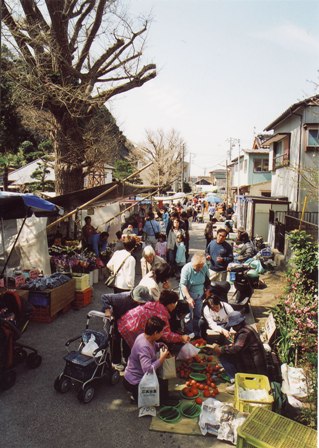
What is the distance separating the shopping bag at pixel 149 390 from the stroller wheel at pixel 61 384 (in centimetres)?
117

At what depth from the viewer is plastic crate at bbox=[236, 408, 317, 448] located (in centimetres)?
Answer: 340

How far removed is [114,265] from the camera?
269 inches

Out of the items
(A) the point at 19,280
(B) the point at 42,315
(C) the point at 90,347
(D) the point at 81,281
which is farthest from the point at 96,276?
(C) the point at 90,347

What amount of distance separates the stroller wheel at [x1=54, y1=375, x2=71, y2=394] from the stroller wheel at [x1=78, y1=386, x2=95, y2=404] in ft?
1.15

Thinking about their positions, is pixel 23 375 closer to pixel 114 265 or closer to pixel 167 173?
pixel 114 265

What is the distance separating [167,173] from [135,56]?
49.0 metres

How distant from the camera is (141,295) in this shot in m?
5.36

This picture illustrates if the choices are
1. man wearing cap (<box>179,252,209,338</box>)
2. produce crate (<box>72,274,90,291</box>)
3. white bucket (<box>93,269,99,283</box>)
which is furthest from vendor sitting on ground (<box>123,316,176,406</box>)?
white bucket (<box>93,269,99,283</box>)

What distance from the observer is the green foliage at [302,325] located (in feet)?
14.0

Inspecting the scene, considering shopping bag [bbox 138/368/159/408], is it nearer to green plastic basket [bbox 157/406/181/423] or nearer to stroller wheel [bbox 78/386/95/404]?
green plastic basket [bbox 157/406/181/423]

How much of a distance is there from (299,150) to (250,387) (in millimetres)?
14184

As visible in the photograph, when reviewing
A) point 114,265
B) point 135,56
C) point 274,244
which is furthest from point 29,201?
point 274,244

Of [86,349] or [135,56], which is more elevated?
[135,56]

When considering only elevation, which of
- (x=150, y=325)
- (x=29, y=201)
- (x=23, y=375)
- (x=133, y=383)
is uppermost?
(x=29, y=201)
